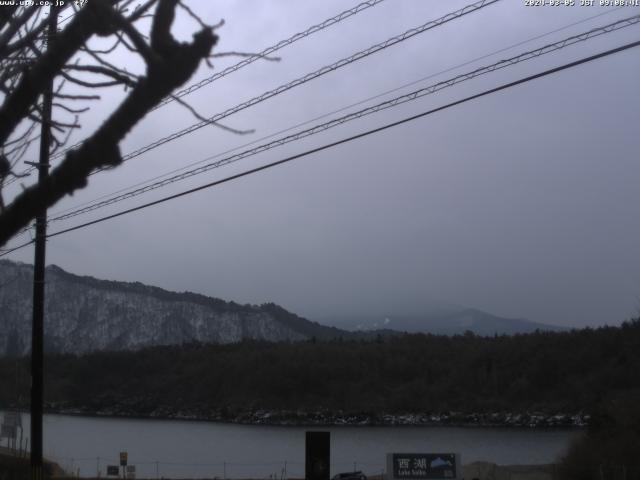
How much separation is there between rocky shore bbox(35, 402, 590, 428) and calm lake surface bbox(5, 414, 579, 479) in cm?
233

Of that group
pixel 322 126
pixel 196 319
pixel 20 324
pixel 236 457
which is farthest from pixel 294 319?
pixel 322 126

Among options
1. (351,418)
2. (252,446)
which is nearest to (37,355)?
(252,446)

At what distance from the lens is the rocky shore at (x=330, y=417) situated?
234 feet

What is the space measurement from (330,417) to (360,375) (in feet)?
31.9

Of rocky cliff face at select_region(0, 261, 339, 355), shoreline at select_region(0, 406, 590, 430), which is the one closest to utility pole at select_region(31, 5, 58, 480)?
shoreline at select_region(0, 406, 590, 430)

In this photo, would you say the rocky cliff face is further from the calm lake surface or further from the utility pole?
the utility pole

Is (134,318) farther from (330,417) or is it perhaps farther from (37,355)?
(37,355)

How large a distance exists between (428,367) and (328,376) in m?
10.4

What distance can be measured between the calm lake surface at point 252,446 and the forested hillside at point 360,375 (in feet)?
25.5

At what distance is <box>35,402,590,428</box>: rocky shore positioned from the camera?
71.4m

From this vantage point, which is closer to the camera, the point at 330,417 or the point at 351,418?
the point at 351,418

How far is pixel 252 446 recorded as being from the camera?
6253 centimetres

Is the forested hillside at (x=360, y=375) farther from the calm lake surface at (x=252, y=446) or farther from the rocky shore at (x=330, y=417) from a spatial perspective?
the calm lake surface at (x=252, y=446)

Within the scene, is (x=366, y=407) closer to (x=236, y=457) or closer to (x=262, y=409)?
(x=262, y=409)
